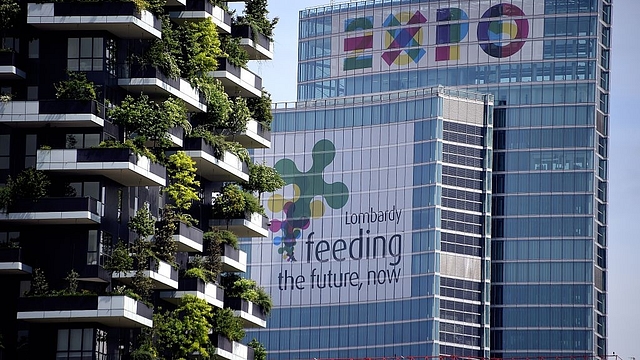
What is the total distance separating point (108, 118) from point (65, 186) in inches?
218

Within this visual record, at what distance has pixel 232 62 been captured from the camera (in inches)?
6280

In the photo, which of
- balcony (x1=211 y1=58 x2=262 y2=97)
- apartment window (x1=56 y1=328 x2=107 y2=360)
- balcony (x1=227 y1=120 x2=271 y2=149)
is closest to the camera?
apartment window (x1=56 y1=328 x2=107 y2=360)

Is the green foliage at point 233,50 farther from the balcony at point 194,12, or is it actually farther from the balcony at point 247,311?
the balcony at point 247,311

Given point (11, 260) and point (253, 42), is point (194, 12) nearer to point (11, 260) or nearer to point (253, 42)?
point (253, 42)

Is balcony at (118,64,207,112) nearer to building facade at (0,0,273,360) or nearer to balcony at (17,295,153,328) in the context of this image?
building facade at (0,0,273,360)

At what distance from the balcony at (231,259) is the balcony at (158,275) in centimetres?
974

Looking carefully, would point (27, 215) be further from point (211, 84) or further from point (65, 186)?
point (211, 84)

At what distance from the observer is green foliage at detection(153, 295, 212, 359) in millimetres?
144375

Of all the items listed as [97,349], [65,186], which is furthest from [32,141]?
[97,349]

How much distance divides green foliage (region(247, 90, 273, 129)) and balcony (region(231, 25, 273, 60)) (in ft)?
9.40

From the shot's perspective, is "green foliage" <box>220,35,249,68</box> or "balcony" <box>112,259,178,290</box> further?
"green foliage" <box>220,35,249,68</box>

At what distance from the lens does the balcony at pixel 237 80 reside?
158 m

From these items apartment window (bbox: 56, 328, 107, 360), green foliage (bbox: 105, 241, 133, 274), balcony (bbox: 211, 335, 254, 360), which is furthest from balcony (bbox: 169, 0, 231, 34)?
apartment window (bbox: 56, 328, 107, 360)

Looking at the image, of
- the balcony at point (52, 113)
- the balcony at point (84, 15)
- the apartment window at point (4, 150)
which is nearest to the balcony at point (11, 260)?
the apartment window at point (4, 150)
